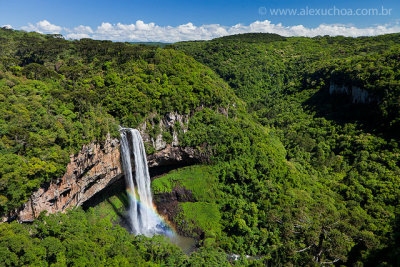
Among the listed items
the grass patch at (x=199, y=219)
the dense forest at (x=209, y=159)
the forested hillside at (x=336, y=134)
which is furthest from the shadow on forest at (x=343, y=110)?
the grass patch at (x=199, y=219)

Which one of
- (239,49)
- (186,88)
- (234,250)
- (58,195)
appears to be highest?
(239,49)

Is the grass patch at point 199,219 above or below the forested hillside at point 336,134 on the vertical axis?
below

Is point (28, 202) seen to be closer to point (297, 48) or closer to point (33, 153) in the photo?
point (33, 153)

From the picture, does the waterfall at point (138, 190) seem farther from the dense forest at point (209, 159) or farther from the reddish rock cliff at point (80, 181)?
the dense forest at point (209, 159)

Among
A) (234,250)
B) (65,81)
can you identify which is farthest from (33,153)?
(234,250)

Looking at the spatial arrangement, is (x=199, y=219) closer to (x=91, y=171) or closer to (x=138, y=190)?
(x=138, y=190)
